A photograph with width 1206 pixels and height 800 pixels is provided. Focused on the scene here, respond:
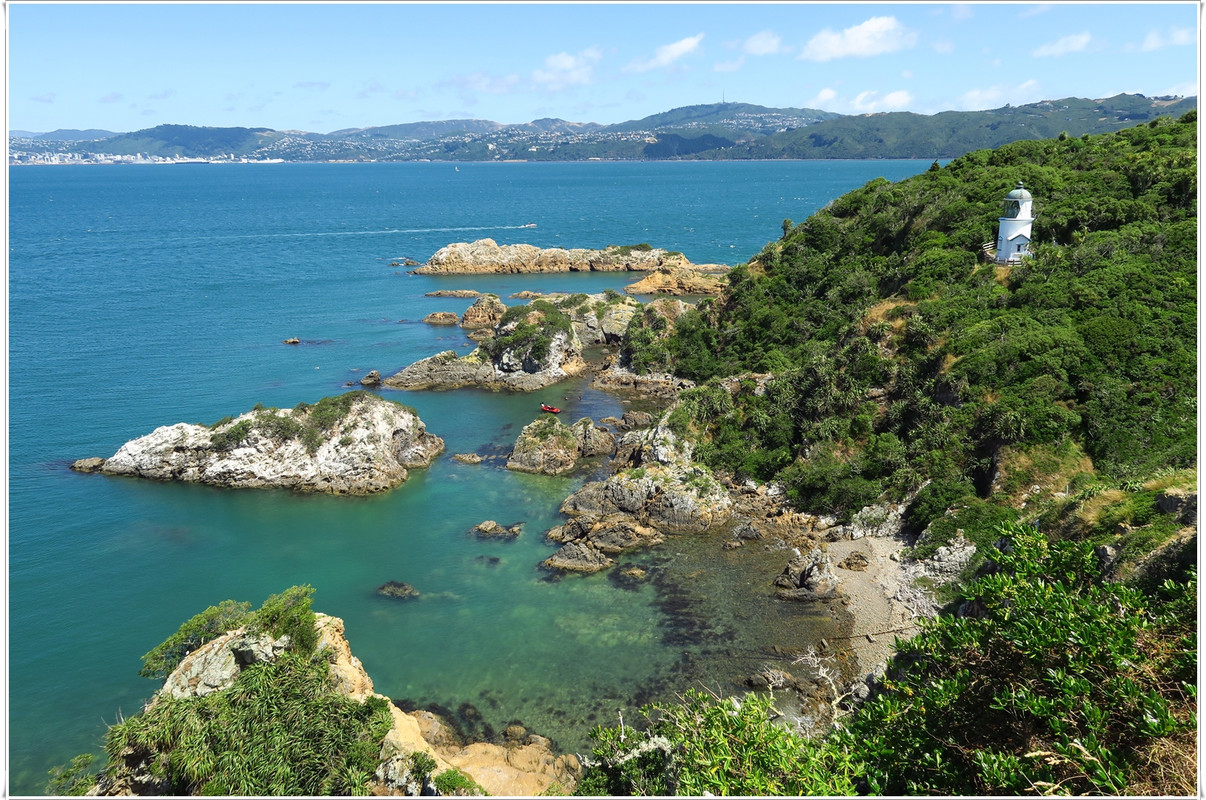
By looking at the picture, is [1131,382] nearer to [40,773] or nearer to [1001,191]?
[1001,191]

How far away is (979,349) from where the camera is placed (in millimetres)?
40562

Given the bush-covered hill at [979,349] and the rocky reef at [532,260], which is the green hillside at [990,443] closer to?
the bush-covered hill at [979,349]

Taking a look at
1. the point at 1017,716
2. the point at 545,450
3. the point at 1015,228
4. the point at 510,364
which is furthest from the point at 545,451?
the point at 1017,716

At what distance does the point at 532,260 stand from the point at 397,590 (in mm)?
93542

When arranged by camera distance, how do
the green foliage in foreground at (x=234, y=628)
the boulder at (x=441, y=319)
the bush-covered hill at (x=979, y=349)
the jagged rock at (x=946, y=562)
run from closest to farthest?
the green foliage in foreground at (x=234, y=628) → the jagged rock at (x=946, y=562) → the bush-covered hill at (x=979, y=349) → the boulder at (x=441, y=319)

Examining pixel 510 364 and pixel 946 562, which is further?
pixel 510 364

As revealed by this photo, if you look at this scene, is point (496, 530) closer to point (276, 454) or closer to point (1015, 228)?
point (276, 454)

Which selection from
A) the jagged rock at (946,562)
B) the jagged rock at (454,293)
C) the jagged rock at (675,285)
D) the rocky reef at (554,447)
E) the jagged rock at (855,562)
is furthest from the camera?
the jagged rock at (675,285)

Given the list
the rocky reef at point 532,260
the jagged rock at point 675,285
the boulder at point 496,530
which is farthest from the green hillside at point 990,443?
the rocky reef at point 532,260

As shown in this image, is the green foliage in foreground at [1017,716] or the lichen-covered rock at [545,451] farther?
the lichen-covered rock at [545,451]

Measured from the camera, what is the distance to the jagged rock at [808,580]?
3262cm

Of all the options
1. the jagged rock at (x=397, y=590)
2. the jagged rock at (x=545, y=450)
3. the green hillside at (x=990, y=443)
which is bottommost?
the jagged rock at (x=397, y=590)

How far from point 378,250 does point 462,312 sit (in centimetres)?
5758

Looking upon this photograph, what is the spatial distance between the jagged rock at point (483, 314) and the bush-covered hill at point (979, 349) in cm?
3137
